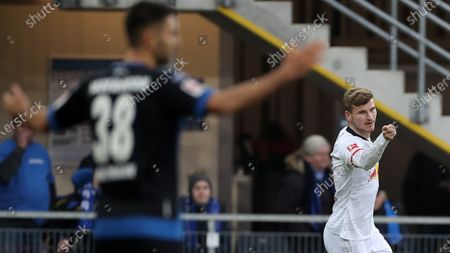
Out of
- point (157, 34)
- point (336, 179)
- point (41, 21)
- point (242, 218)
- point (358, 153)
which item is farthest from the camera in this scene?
point (41, 21)

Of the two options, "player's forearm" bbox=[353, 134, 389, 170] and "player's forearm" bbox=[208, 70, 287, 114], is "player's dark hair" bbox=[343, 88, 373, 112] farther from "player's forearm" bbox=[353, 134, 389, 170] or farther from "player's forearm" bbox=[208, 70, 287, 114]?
"player's forearm" bbox=[208, 70, 287, 114]

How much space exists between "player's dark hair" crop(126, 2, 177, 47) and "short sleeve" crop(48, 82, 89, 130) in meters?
0.32

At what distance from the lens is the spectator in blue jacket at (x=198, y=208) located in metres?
12.4

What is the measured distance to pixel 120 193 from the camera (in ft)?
20.1

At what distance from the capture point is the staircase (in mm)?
12469

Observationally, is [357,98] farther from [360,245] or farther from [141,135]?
[141,135]

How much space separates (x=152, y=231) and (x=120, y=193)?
0.22 m

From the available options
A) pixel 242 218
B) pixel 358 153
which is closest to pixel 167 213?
pixel 358 153

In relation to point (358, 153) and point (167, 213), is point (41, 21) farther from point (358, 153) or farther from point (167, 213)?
point (167, 213)

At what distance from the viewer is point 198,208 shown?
12742mm

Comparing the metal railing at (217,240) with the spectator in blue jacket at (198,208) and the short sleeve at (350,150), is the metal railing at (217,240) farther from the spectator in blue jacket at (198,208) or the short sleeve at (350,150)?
the short sleeve at (350,150)

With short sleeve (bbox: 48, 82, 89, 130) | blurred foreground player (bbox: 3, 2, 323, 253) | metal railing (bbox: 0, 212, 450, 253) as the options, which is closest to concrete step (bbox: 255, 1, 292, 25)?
metal railing (bbox: 0, 212, 450, 253)

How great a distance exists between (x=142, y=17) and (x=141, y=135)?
0.52 meters

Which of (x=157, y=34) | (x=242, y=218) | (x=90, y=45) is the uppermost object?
(x=90, y=45)
